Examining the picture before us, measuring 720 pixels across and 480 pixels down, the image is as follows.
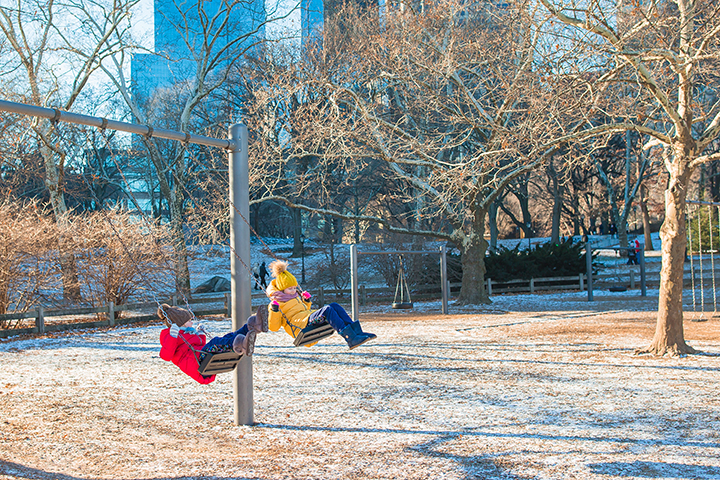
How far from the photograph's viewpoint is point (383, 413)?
6.48 metres

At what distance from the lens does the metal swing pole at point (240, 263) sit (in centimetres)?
610

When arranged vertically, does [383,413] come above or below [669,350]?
below

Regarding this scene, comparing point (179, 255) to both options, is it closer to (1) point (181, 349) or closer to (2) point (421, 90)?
(2) point (421, 90)

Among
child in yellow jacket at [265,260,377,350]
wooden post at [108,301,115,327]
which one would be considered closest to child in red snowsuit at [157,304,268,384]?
child in yellow jacket at [265,260,377,350]

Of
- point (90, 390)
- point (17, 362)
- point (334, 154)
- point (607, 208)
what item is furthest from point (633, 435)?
point (607, 208)

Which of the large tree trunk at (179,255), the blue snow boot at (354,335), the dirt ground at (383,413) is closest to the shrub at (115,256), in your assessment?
the large tree trunk at (179,255)

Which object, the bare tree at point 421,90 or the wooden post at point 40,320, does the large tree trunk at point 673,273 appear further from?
the wooden post at point 40,320

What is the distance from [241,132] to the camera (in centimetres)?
628

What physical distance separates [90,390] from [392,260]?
1422 centimetres

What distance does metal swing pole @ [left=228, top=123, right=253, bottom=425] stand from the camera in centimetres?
610

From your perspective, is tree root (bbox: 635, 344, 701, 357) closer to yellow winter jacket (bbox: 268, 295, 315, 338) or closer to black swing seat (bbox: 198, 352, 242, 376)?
yellow winter jacket (bbox: 268, 295, 315, 338)

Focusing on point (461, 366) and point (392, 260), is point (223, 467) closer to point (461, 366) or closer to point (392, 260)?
point (461, 366)

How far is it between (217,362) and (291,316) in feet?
2.35

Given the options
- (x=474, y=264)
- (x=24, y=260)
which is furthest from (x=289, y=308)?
(x=474, y=264)
